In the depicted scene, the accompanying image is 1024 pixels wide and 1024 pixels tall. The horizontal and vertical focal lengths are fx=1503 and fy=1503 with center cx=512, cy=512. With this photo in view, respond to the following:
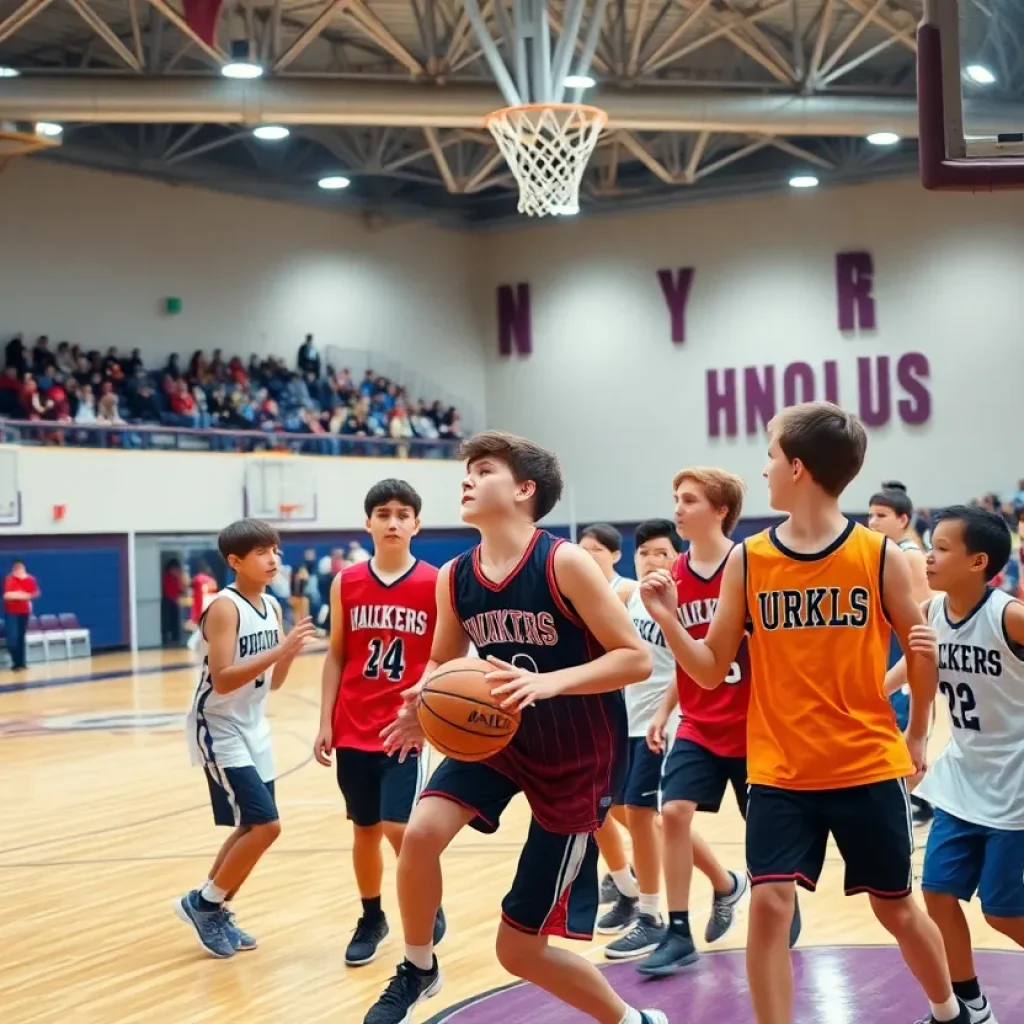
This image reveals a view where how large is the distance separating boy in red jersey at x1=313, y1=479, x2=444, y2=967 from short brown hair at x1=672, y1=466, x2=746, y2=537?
1012mm

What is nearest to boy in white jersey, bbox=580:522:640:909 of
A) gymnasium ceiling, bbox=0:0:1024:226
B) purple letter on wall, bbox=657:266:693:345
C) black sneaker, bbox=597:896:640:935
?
black sneaker, bbox=597:896:640:935

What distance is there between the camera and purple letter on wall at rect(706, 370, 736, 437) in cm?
2802

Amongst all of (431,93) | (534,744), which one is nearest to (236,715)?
(534,744)

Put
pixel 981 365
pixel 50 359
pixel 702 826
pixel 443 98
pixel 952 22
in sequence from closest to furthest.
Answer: pixel 952 22 < pixel 702 826 < pixel 443 98 < pixel 50 359 < pixel 981 365

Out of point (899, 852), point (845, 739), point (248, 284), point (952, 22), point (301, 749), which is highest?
point (248, 284)

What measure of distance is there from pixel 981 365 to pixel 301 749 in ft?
58.8

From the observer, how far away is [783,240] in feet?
91.0

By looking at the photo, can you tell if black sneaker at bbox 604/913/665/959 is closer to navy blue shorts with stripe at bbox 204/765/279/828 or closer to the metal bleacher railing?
navy blue shorts with stripe at bbox 204/765/279/828

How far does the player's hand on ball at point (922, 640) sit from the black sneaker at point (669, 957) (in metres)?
1.74

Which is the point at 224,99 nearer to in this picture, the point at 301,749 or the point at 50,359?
the point at 50,359

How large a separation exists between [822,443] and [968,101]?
2216 millimetres

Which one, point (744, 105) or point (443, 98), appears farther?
point (744, 105)

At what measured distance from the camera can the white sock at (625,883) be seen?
602cm

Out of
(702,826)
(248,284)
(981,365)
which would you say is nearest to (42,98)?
(248,284)
